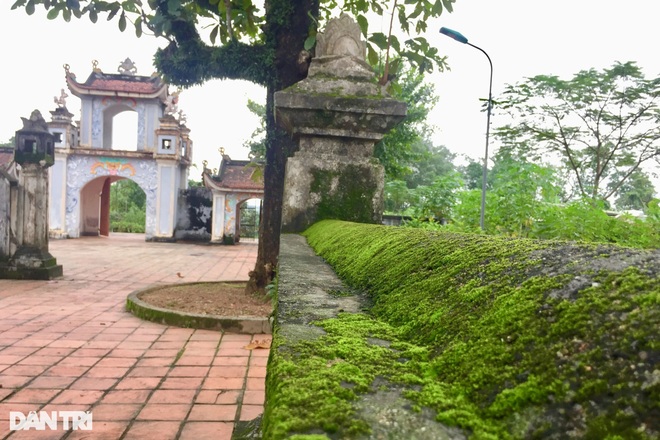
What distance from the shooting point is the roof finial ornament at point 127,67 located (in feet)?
62.9

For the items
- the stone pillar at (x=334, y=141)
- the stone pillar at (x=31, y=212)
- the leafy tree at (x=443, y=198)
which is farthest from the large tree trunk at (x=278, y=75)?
the stone pillar at (x=31, y=212)

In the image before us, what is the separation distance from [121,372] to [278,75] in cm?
331

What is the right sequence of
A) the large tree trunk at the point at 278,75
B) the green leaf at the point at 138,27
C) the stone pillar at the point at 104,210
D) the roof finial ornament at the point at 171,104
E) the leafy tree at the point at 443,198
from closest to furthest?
the green leaf at the point at 138,27 < the large tree trunk at the point at 278,75 < the leafy tree at the point at 443,198 < the roof finial ornament at the point at 171,104 < the stone pillar at the point at 104,210

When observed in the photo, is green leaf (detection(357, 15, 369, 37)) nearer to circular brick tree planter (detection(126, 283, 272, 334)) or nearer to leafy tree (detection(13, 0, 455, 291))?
leafy tree (detection(13, 0, 455, 291))

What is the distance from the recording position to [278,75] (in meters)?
5.02

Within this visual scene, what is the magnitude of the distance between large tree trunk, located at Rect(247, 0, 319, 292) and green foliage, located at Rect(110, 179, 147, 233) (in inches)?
950

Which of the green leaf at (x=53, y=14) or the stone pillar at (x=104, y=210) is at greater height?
the green leaf at (x=53, y=14)

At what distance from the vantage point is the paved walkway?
7.67 feet

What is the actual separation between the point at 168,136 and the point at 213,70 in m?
13.8

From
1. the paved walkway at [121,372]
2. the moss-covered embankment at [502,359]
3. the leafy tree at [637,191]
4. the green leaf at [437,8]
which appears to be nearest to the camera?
the moss-covered embankment at [502,359]

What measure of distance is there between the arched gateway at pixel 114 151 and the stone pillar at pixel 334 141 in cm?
1612

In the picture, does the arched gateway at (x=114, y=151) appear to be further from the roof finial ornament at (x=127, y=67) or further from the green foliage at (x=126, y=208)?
the green foliage at (x=126, y=208)

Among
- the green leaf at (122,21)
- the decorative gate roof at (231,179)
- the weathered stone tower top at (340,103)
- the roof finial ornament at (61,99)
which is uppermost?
the roof finial ornament at (61,99)

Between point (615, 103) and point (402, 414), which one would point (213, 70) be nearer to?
point (402, 414)
